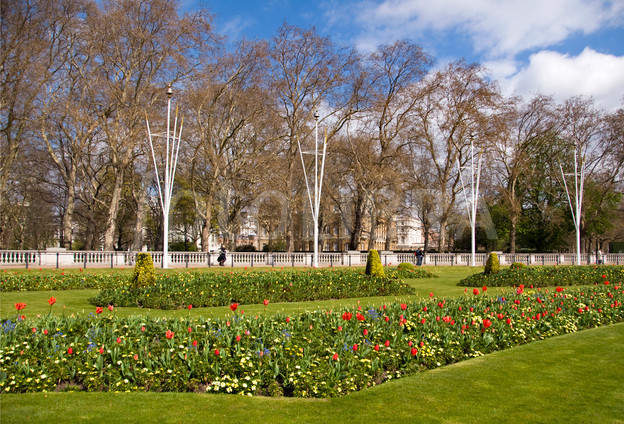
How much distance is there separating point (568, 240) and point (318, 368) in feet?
184

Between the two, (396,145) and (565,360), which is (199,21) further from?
(565,360)

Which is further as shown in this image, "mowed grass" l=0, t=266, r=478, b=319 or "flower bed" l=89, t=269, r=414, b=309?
"flower bed" l=89, t=269, r=414, b=309

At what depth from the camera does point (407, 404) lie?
5.57 meters

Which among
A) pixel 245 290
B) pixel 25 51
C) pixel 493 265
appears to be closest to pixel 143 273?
pixel 245 290

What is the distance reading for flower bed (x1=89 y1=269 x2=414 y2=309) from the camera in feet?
41.1

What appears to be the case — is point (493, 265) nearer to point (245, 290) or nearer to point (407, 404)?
point (245, 290)

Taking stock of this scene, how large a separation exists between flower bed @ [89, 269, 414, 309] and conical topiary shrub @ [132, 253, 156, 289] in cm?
25

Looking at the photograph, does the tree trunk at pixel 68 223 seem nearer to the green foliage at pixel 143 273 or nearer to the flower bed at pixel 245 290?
the flower bed at pixel 245 290

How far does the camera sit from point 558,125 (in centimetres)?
4734

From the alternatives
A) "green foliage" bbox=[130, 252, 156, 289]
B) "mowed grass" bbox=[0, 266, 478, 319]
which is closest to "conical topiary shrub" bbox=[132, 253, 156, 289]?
"green foliage" bbox=[130, 252, 156, 289]

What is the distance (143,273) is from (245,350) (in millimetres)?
8027

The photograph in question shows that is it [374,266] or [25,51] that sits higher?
[25,51]

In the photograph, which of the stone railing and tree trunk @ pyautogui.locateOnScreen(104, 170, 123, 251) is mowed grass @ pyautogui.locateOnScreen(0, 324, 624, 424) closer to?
the stone railing

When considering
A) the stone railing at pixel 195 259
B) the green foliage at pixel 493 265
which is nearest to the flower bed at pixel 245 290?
the green foliage at pixel 493 265
